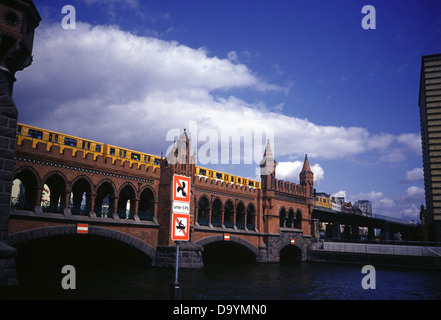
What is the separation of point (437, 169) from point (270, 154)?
82.3ft

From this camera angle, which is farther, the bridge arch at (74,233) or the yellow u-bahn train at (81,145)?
the yellow u-bahn train at (81,145)

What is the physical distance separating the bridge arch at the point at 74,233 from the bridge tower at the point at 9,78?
17.1ft

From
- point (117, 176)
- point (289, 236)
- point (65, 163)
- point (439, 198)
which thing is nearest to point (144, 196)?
point (117, 176)

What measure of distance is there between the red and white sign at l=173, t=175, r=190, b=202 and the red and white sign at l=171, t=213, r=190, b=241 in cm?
43

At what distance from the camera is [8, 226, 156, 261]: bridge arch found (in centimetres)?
2173

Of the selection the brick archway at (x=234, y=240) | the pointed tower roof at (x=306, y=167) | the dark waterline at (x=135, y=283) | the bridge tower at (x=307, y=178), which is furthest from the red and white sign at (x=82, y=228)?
the pointed tower roof at (x=306, y=167)

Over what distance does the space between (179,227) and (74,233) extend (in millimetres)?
18246

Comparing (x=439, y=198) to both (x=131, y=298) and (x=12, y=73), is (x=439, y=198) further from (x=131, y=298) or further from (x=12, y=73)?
(x=12, y=73)

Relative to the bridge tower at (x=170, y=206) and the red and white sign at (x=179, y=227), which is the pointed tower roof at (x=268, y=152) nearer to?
the bridge tower at (x=170, y=206)

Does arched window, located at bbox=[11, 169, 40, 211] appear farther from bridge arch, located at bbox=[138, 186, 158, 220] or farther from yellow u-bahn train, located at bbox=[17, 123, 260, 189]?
bridge arch, located at bbox=[138, 186, 158, 220]

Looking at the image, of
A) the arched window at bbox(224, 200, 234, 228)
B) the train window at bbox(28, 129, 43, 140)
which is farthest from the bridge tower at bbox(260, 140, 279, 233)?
the train window at bbox(28, 129, 43, 140)

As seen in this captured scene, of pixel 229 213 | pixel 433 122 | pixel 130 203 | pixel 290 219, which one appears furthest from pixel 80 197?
pixel 433 122

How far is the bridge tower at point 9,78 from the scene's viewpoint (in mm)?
16766

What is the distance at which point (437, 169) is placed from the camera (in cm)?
5094
